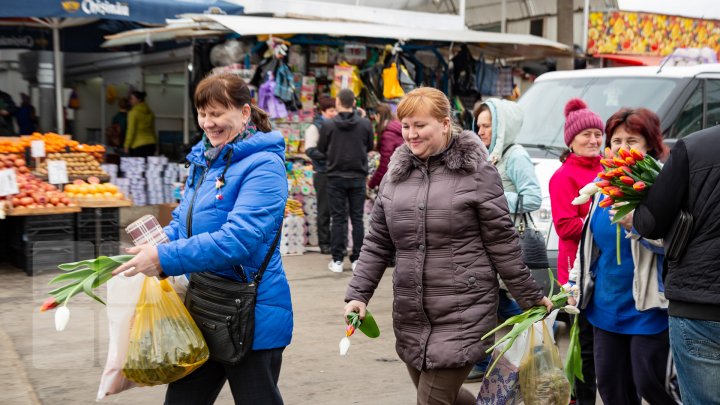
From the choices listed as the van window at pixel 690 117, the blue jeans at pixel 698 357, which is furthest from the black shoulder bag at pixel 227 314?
the van window at pixel 690 117

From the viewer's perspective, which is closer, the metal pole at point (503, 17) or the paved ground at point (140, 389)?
the paved ground at point (140, 389)

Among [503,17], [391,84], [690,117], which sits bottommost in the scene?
[690,117]

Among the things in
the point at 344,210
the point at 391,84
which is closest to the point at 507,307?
the point at 344,210

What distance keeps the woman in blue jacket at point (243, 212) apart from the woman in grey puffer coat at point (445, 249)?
1.85 ft

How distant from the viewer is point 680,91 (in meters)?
7.50

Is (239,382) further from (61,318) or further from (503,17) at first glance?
(503,17)

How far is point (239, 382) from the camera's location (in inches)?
132

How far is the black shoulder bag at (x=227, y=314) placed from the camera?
325 cm

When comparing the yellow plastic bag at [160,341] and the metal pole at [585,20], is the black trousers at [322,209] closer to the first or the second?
the yellow plastic bag at [160,341]

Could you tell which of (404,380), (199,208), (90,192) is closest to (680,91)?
(404,380)

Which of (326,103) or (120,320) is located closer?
(120,320)

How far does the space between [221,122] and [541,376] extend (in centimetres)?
185

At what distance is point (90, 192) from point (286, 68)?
284cm

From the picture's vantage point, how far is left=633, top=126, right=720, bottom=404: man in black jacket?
2896mm
